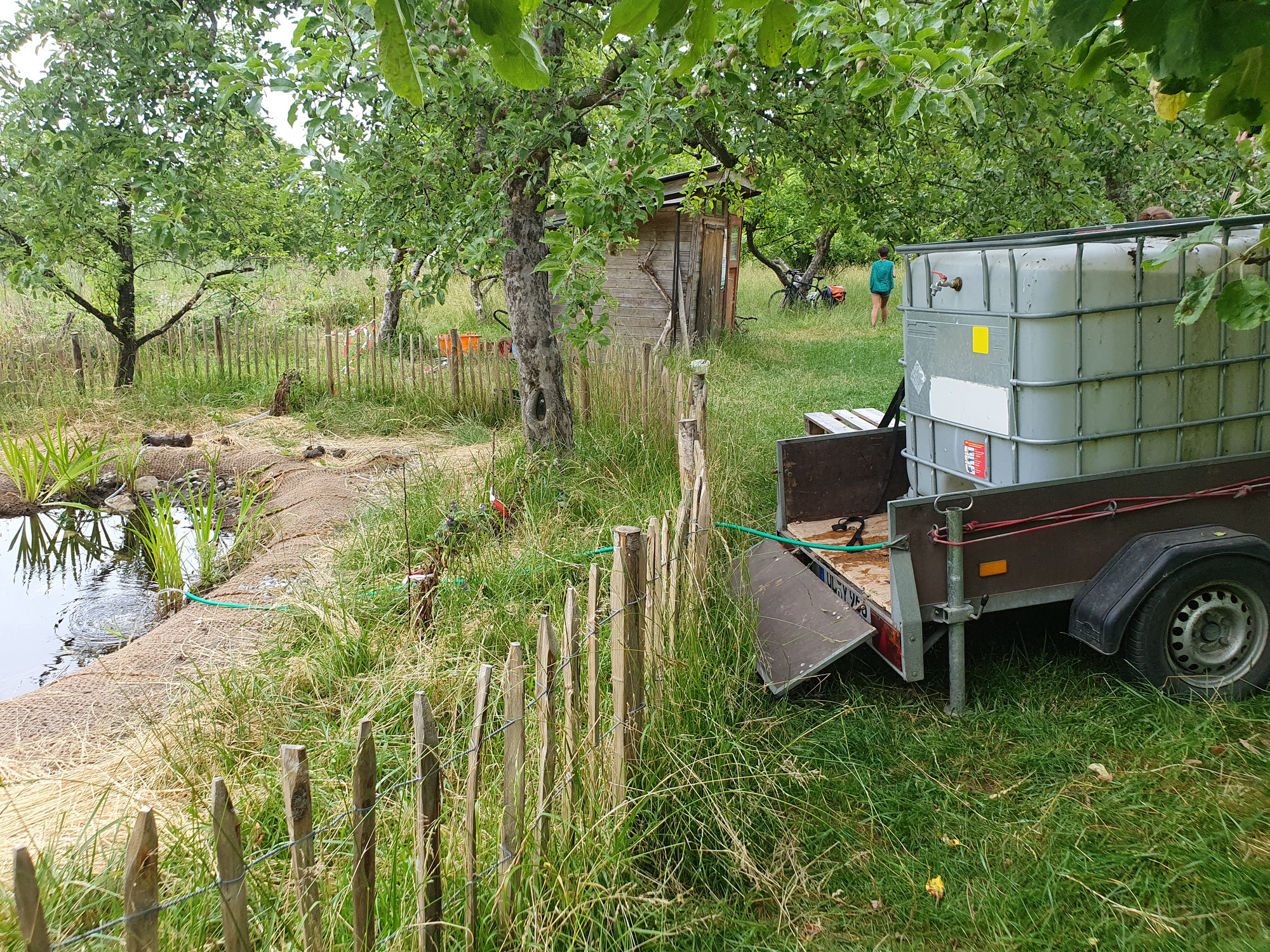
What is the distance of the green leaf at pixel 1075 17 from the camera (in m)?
1.92

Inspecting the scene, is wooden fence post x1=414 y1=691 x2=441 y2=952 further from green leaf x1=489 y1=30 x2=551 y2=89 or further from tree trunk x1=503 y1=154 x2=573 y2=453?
tree trunk x1=503 y1=154 x2=573 y2=453

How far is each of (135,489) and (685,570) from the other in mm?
7610

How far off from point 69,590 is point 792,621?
20.1ft

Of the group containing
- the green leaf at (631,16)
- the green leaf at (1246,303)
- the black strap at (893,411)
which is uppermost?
the green leaf at (631,16)

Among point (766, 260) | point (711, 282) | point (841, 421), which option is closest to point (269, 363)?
point (711, 282)

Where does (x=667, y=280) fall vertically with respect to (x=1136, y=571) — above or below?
above

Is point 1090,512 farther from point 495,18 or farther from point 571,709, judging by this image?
point 495,18

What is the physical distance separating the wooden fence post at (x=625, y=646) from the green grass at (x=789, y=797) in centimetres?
12

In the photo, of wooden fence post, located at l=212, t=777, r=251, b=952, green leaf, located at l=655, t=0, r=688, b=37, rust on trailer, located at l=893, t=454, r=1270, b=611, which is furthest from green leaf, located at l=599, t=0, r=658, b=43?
rust on trailer, located at l=893, t=454, r=1270, b=611

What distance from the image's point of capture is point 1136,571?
4012mm

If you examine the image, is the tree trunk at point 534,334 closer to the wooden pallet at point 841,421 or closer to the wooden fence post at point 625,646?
the wooden pallet at point 841,421

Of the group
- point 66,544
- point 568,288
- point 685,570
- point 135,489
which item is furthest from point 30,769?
point 135,489

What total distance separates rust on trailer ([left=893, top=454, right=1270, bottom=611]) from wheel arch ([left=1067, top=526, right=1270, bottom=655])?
6 centimetres

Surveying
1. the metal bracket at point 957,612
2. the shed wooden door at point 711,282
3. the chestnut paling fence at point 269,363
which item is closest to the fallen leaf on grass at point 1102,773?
the metal bracket at point 957,612
